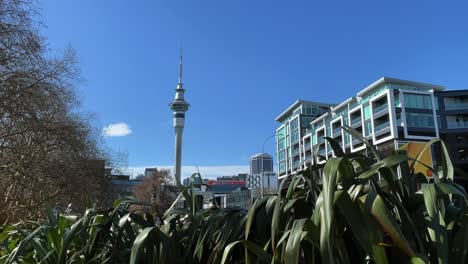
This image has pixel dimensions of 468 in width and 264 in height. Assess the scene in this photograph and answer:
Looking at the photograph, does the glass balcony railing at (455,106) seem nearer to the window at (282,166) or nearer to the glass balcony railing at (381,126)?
the glass balcony railing at (381,126)

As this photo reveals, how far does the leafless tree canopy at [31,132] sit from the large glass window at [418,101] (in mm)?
52167

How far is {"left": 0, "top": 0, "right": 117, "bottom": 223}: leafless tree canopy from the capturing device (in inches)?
639

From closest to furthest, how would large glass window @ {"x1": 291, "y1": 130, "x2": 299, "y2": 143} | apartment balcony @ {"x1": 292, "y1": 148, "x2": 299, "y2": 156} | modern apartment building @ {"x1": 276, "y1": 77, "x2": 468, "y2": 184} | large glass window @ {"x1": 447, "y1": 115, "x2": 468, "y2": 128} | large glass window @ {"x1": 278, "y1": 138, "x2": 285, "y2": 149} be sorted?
1. modern apartment building @ {"x1": 276, "y1": 77, "x2": 468, "y2": 184}
2. large glass window @ {"x1": 447, "y1": 115, "x2": 468, "y2": 128}
3. apartment balcony @ {"x1": 292, "y1": 148, "x2": 299, "y2": 156}
4. large glass window @ {"x1": 291, "y1": 130, "x2": 299, "y2": 143}
5. large glass window @ {"x1": 278, "y1": 138, "x2": 285, "y2": 149}

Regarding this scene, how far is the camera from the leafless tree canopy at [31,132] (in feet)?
53.2

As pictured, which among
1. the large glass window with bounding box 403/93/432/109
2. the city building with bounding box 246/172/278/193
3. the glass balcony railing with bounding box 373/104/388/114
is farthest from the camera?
the glass balcony railing with bounding box 373/104/388/114

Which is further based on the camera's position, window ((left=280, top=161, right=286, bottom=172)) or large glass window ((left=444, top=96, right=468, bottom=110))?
window ((left=280, top=161, right=286, bottom=172))

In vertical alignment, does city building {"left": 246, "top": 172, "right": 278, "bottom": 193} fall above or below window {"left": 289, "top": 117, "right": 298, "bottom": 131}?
below

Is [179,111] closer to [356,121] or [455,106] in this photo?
[356,121]

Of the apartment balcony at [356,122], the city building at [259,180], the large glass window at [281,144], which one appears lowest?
the city building at [259,180]

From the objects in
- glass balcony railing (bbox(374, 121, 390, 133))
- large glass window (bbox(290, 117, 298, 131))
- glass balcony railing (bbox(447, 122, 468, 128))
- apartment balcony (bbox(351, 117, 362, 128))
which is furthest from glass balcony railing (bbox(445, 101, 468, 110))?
large glass window (bbox(290, 117, 298, 131))

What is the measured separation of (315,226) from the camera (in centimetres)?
Result: 187

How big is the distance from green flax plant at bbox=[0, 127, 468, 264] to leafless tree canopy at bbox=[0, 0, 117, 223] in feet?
39.0

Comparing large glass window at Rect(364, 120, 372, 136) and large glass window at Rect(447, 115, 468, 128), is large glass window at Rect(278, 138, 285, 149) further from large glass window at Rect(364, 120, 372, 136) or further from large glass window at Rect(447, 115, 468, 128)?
large glass window at Rect(447, 115, 468, 128)

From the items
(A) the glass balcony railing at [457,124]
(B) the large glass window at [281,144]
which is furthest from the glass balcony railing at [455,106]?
(B) the large glass window at [281,144]
